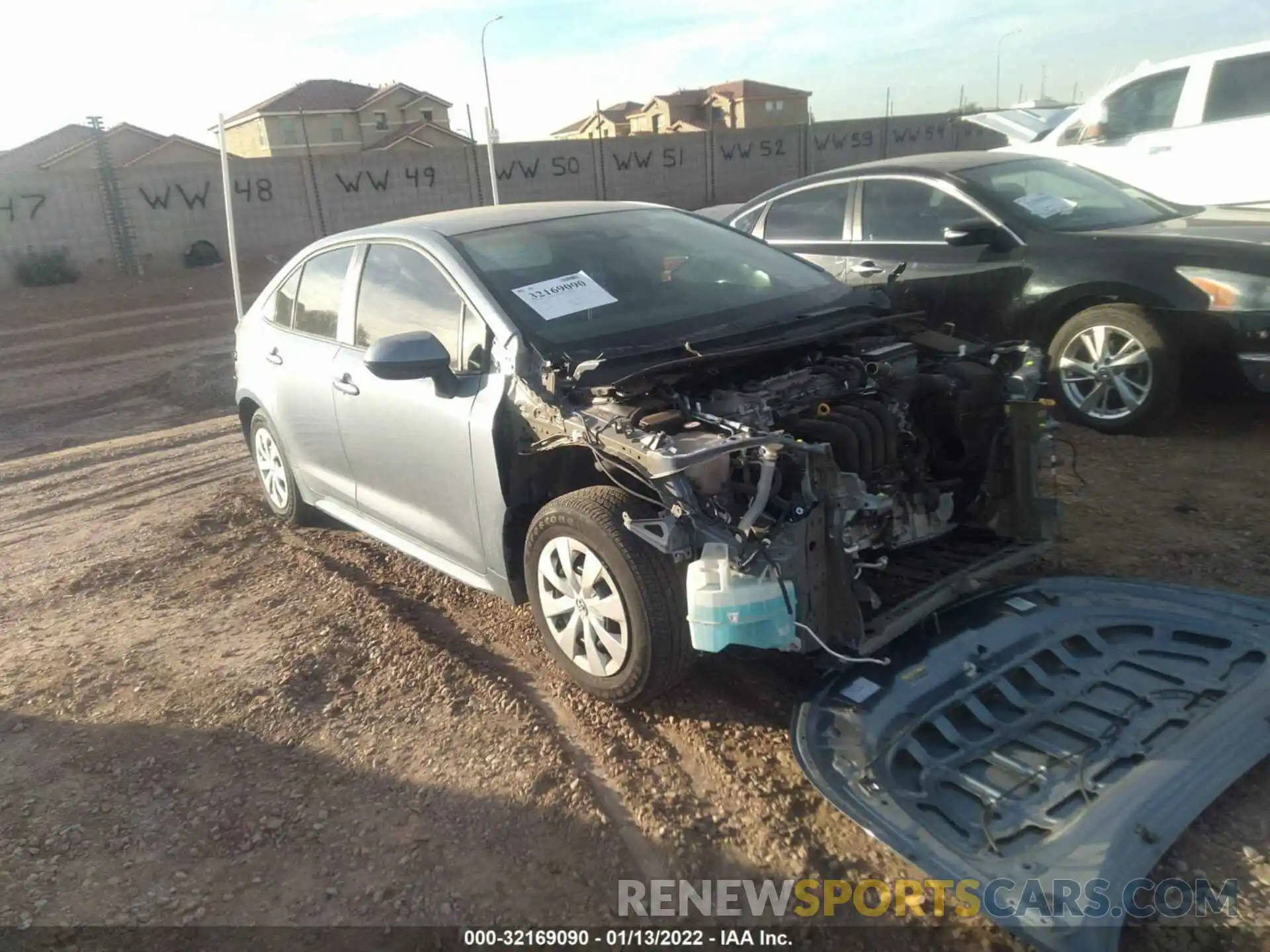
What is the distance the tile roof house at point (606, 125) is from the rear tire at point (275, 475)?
49.0 metres

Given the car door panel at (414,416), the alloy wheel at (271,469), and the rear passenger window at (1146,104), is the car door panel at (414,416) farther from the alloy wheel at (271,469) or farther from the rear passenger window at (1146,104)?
the rear passenger window at (1146,104)

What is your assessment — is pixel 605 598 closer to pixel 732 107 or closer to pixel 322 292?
pixel 322 292

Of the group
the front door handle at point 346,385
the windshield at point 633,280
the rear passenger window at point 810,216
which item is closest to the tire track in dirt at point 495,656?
the front door handle at point 346,385

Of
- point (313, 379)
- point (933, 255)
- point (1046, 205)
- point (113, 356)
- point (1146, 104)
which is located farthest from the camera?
point (113, 356)

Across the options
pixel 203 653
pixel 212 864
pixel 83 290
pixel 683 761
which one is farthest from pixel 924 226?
pixel 83 290

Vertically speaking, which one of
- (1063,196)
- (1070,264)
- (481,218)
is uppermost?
(481,218)

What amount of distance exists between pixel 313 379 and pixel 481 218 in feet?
3.78

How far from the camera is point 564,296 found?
3820 mm

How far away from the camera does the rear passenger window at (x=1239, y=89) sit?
8.03 meters

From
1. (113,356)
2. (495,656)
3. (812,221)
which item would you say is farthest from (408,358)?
→ (113,356)

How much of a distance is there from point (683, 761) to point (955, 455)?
1674 millimetres

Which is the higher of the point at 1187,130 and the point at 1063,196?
the point at 1187,130

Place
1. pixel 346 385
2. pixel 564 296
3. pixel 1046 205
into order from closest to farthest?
pixel 564 296, pixel 346 385, pixel 1046 205

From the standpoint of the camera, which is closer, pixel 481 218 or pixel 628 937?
pixel 628 937
